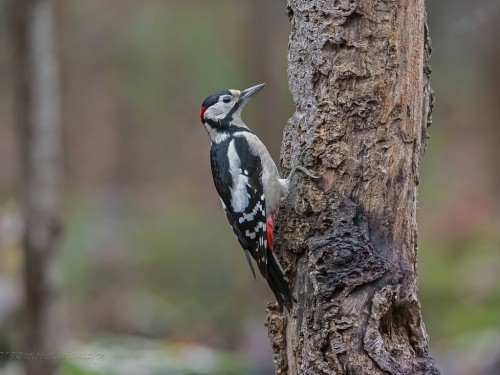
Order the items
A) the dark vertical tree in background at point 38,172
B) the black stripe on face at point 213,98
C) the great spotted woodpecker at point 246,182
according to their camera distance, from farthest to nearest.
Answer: the dark vertical tree in background at point 38,172, the black stripe on face at point 213,98, the great spotted woodpecker at point 246,182

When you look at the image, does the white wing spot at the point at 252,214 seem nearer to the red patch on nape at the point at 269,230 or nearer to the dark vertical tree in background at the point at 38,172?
the red patch on nape at the point at 269,230

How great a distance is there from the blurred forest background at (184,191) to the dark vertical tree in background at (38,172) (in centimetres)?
17

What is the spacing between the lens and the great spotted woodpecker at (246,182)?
3715 millimetres

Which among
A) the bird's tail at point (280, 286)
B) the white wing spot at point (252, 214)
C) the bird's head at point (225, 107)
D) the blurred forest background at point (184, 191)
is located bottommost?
the bird's tail at point (280, 286)

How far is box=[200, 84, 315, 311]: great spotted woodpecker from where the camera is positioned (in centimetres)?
371

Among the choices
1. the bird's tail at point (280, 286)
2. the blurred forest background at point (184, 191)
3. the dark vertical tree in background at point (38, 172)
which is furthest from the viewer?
→ the blurred forest background at point (184, 191)

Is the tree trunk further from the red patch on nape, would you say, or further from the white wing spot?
the white wing spot

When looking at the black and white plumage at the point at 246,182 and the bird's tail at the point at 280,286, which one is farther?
the black and white plumage at the point at 246,182

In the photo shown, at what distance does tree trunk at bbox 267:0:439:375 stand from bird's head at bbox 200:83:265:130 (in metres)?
1.07

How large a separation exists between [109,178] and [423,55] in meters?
13.3

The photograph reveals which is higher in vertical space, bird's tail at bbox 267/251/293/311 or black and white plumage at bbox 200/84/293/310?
black and white plumage at bbox 200/84/293/310

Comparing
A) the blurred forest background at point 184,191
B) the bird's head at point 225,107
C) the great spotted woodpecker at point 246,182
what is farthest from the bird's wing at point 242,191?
the blurred forest background at point 184,191

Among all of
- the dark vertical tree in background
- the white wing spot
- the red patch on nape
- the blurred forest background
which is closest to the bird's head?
the white wing spot

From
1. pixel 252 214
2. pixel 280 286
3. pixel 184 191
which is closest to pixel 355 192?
pixel 280 286
